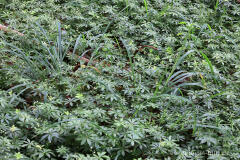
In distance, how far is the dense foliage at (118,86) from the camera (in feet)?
7.87

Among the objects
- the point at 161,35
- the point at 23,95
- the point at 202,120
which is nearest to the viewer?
the point at 202,120

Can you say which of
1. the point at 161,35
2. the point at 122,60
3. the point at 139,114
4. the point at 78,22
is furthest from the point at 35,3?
the point at 139,114

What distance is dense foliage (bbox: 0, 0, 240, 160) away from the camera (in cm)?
240

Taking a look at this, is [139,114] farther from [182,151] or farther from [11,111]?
[11,111]

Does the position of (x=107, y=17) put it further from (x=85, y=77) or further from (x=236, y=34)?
(x=236, y=34)

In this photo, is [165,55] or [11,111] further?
[165,55]

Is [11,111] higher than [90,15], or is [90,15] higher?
[90,15]

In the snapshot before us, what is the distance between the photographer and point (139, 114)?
9.24 ft

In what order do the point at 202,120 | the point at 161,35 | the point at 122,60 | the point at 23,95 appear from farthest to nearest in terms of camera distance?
the point at 161,35
the point at 122,60
the point at 23,95
the point at 202,120

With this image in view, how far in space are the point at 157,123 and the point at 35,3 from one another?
9.62ft

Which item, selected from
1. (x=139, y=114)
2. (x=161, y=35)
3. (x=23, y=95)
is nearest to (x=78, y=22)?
(x=161, y=35)

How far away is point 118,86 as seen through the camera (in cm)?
313

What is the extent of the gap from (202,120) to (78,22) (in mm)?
2578

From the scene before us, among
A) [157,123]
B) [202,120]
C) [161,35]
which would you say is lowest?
[157,123]
